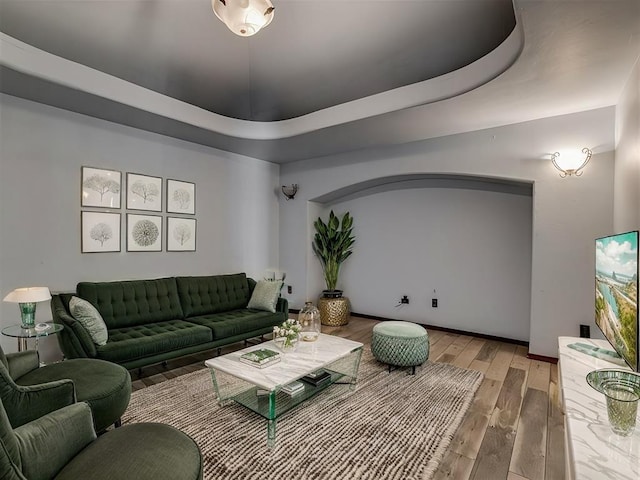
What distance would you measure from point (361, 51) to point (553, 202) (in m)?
2.51

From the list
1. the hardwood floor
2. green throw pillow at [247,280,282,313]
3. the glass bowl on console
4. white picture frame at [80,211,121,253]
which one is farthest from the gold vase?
the glass bowl on console

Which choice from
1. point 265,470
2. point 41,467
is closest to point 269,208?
point 265,470

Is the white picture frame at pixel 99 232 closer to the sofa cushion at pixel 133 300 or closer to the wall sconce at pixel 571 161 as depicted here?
the sofa cushion at pixel 133 300

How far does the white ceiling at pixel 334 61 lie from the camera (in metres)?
2.36

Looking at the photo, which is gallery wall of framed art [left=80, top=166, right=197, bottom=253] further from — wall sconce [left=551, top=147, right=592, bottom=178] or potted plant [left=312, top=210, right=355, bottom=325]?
wall sconce [left=551, top=147, right=592, bottom=178]

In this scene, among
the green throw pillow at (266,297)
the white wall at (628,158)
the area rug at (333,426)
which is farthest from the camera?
the green throw pillow at (266,297)

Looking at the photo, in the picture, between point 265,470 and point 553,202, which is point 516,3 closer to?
point 553,202

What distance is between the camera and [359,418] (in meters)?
2.40

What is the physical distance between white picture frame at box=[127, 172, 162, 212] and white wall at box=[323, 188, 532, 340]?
292cm

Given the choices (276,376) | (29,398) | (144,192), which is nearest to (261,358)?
(276,376)

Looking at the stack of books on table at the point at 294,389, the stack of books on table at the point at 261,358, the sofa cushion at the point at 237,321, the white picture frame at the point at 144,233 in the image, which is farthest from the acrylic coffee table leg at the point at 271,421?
the white picture frame at the point at 144,233

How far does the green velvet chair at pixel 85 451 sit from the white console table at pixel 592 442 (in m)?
1.45

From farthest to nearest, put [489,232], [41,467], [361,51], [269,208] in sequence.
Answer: [269,208] → [489,232] → [361,51] → [41,467]

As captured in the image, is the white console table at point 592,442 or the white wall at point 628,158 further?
the white wall at point 628,158
